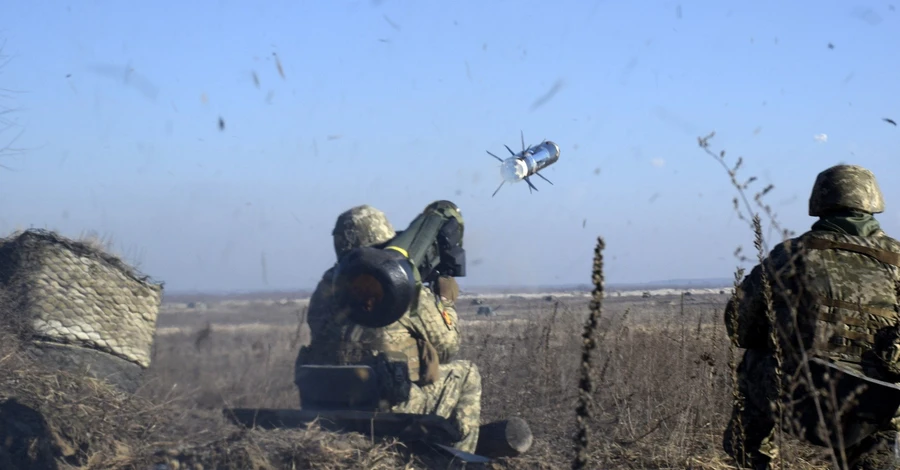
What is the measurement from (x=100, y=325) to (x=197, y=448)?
8.17 ft

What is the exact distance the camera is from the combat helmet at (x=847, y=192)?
5.61 meters

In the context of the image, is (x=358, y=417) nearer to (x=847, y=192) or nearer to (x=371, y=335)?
(x=371, y=335)

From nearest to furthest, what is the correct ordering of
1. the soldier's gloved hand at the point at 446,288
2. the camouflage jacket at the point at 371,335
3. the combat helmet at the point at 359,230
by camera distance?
the camouflage jacket at the point at 371,335 < the combat helmet at the point at 359,230 < the soldier's gloved hand at the point at 446,288

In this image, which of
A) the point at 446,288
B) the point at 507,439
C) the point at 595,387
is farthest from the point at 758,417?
the point at 446,288

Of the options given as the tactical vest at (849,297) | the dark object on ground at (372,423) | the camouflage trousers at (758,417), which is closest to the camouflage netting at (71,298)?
the dark object on ground at (372,423)

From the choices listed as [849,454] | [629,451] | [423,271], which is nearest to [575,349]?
[423,271]

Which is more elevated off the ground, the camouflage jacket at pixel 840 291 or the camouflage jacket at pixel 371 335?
the camouflage jacket at pixel 840 291

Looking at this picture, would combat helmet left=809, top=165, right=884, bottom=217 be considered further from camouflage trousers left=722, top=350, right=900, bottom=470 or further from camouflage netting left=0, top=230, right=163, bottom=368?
camouflage netting left=0, top=230, right=163, bottom=368

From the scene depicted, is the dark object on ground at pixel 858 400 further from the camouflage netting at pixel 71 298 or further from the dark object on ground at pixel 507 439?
the camouflage netting at pixel 71 298

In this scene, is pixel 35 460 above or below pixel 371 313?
below

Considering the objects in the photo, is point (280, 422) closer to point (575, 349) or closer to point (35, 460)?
point (35, 460)

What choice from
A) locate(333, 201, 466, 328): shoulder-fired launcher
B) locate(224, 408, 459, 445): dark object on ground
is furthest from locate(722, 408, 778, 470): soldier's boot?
locate(333, 201, 466, 328): shoulder-fired launcher

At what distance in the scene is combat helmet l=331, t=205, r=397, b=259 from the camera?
341 inches

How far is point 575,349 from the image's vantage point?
1300 centimetres
